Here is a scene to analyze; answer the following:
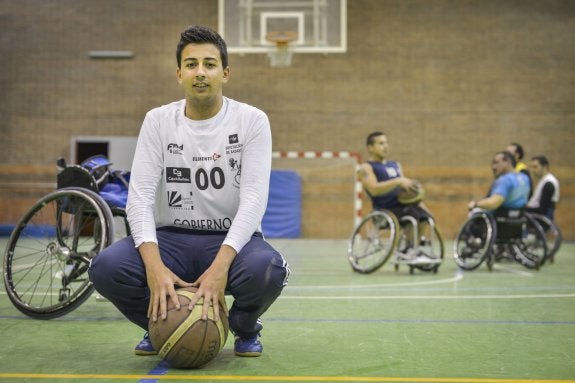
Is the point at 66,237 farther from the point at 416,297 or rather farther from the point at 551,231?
the point at 551,231

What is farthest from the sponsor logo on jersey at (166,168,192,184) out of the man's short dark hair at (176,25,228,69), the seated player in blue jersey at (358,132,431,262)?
the seated player in blue jersey at (358,132,431,262)

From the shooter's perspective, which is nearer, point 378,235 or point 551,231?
point 378,235

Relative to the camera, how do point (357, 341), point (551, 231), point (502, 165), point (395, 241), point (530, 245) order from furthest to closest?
point (551, 231) → point (530, 245) → point (502, 165) → point (395, 241) → point (357, 341)

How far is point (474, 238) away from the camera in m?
6.95

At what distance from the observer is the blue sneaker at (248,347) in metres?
2.72

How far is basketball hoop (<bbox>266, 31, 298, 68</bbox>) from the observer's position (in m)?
11.8

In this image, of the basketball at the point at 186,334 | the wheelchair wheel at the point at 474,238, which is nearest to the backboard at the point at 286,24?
the wheelchair wheel at the point at 474,238

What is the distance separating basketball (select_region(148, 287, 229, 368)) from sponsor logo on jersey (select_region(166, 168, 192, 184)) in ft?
1.57

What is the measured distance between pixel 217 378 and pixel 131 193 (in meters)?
0.77

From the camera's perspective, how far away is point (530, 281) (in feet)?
19.4

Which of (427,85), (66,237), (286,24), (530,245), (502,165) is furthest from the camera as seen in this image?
(427,85)

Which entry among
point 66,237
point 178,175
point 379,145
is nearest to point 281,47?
point 379,145

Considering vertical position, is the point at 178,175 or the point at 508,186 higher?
the point at 178,175

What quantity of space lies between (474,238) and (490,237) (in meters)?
0.31
